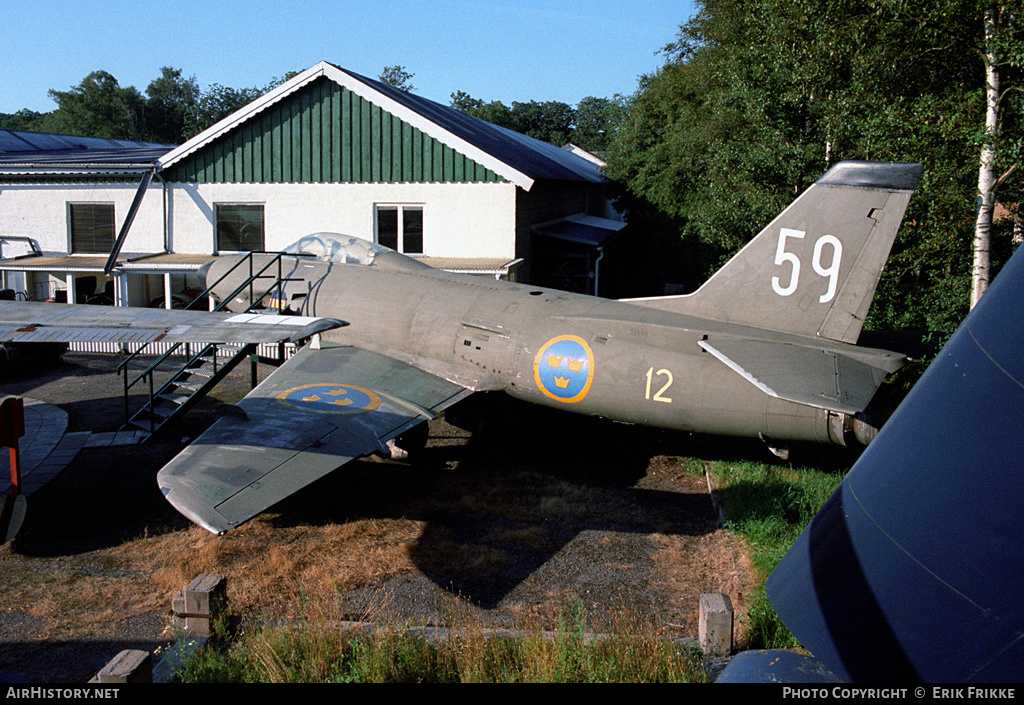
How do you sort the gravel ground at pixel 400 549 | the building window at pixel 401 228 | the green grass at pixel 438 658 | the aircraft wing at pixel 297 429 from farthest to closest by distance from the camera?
the building window at pixel 401 228 < the aircraft wing at pixel 297 429 < the gravel ground at pixel 400 549 < the green grass at pixel 438 658

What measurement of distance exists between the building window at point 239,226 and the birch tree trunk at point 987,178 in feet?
58.9

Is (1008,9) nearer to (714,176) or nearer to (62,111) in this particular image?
(714,176)

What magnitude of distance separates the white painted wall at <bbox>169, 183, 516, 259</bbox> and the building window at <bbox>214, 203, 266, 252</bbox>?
0.74 feet

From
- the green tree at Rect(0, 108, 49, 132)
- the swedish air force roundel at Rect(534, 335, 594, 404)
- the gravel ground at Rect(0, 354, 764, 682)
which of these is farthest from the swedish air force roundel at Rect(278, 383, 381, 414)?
the green tree at Rect(0, 108, 49, 132)

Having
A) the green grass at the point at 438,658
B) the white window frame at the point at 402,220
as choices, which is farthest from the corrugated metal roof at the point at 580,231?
the green grass at the point at 438,658

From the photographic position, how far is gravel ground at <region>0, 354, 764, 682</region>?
713 cm

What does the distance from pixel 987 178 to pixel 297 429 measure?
1145 cm

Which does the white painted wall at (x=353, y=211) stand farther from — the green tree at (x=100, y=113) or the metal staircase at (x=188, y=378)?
the green tree at (x=100, y=113)

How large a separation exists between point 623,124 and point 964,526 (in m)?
33.5

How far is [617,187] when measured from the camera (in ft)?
116

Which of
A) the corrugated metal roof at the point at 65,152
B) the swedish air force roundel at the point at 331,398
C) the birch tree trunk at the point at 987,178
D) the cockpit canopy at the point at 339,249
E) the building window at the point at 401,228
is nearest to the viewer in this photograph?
the swedish air force roundel at the point at 331,398

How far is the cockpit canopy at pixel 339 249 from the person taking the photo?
14.3 meters

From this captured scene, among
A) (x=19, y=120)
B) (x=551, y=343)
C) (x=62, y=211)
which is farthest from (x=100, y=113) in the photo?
(x=551, y=343)

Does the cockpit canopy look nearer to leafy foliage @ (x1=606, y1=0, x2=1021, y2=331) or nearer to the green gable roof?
the green gable roof
